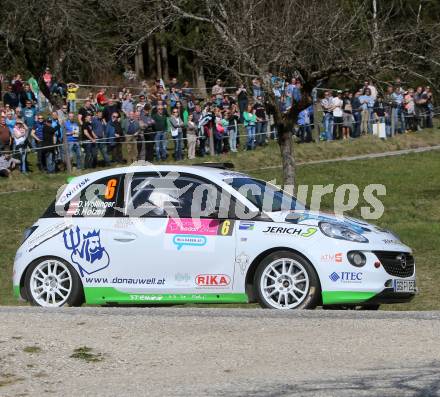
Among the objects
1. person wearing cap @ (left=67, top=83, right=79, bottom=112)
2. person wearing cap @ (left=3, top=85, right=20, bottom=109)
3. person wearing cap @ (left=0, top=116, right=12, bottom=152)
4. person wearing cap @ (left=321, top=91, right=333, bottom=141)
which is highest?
person wearing cap @ (left=67, top=83, right=79, bottom=112)

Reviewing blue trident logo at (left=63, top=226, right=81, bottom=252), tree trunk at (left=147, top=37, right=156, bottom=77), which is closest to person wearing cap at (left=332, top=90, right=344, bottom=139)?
blue trident logo at (left=63, top=226, right=81, bottom=252)

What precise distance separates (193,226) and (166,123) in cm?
1582

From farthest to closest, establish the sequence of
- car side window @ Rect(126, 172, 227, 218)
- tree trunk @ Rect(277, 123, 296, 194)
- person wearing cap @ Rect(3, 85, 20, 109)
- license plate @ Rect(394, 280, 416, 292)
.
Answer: person wearing cap @ Rect(3, 85, 20, 109)
tree trunk @ Rect(277, 123, 296, 194)
car side window @ Rect(126, 172, 227, 218)
license plate @ Rect(394, 280, 416, 292)

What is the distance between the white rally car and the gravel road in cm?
74

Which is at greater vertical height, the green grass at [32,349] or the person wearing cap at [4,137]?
the person wearing cap at [4,137]

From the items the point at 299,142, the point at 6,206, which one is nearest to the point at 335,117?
the point at 299,142

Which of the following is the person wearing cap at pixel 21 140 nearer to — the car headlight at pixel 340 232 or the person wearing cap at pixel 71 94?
the person wearing cap at pixel 71 94

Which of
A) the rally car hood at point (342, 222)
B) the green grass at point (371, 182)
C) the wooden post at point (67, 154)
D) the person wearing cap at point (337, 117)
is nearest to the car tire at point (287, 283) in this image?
the rally car hood at point (342, 222)

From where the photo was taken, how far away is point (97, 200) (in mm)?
12180

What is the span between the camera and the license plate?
11.5m

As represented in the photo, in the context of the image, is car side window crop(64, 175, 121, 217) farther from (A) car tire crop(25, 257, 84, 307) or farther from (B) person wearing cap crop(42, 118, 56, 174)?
(B) person wearing cap crop(42, 118, 56, 174)

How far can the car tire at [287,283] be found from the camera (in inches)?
442

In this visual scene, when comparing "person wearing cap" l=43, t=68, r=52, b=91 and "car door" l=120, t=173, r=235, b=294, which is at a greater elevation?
"person wearing cap" l=43, t=68, r=52, b=91

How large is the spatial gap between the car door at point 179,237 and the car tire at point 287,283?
386 mm
